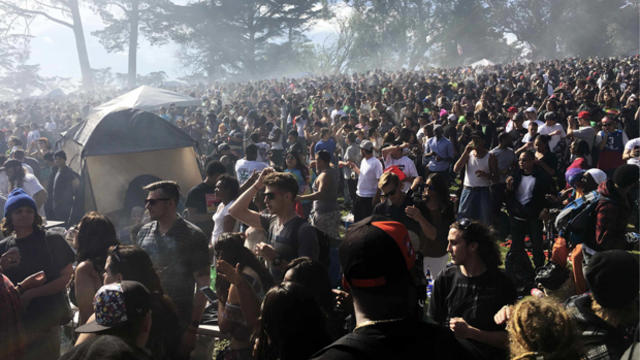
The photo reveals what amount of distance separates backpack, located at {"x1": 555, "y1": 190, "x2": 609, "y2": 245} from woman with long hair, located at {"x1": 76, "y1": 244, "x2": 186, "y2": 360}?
363 centimetres

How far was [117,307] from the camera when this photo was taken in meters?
2.57

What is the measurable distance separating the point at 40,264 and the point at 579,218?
15.9 feet

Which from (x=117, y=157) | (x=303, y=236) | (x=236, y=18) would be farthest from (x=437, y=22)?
(x=303, y=236)

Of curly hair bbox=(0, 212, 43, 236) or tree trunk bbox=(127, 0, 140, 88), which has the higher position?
tree trunk bbox=(127, 0, 140, 88)

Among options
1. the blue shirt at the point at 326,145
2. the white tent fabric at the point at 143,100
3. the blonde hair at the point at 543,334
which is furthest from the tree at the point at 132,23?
the blonde hair at the point at 543,334

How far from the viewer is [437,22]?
6631 cm

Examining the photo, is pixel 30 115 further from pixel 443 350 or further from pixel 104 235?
pixel 443 350

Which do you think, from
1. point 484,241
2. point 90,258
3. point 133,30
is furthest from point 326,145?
point 133,30

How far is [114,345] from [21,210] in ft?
9.00

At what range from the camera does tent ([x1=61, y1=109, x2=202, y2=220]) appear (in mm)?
9656

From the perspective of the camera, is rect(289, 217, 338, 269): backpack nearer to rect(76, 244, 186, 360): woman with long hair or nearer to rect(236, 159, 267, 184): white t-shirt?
rect(76, 244, 186, 360): woman with long hair

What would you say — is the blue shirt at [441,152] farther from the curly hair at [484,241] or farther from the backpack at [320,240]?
the curly hair at [484,241]

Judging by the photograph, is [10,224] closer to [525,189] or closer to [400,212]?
[400,212]

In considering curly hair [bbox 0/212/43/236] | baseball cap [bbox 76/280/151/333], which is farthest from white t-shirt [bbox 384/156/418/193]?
baseball cap [bbox 76/280/151/333]
